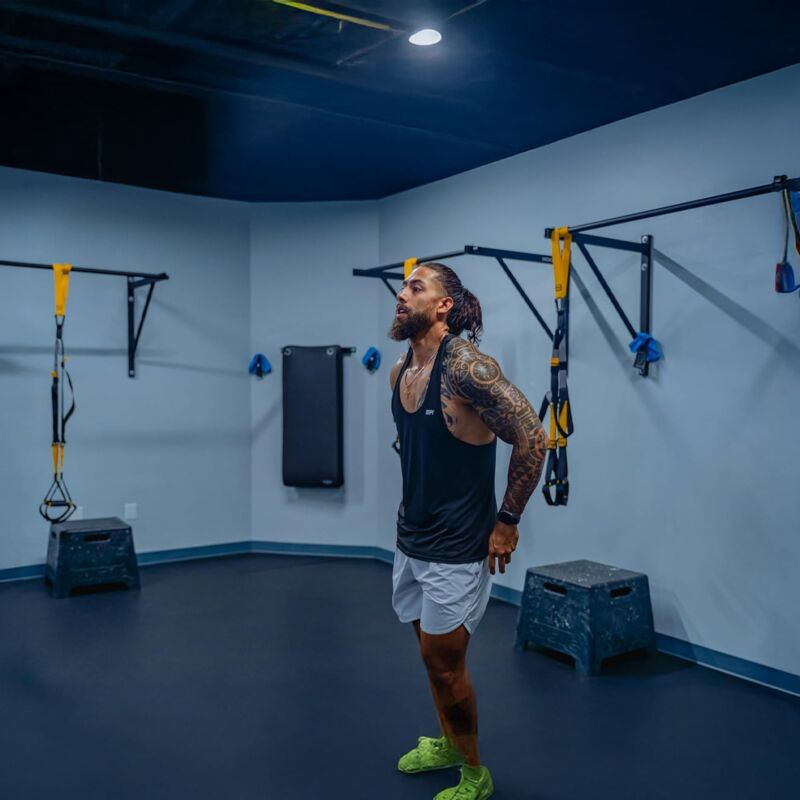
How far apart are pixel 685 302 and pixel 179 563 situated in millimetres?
3671

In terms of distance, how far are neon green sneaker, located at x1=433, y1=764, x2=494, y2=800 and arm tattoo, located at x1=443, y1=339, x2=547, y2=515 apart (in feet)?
2.55

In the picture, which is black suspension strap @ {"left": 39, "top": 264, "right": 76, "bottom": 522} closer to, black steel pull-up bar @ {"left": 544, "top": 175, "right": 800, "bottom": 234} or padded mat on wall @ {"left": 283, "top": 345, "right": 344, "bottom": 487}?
padded mat on wall @ {"left": 283, "top": 345, "right": 344, "bottom": 487}

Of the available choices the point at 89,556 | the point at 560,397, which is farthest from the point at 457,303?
the point at 89,556

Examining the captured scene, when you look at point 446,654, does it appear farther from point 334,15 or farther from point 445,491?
point 334,15

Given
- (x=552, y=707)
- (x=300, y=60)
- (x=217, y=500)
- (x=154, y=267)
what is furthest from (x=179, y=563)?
(x=300, y=60)

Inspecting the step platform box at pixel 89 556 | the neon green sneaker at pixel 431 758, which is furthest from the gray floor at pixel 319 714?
the step platform box at pixel 89 556

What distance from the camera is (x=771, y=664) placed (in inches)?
127

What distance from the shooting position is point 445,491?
7.28 feet

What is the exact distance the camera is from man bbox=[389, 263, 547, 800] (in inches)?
85.3

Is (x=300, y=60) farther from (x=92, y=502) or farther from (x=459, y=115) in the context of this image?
(x=92, y=502)

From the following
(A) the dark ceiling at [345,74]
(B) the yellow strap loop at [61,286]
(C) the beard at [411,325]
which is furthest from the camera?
(B) the yellow strap loop at [61,286]

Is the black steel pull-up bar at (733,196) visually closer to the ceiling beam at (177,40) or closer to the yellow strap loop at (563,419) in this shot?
the yellow strap loop at (563,419)

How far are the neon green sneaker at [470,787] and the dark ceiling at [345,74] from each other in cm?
246

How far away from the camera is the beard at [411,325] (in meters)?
2.38
